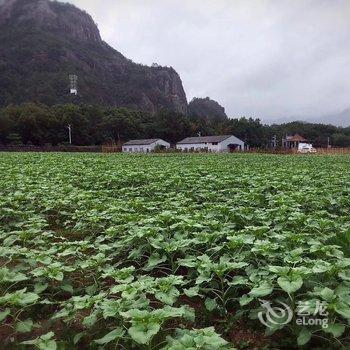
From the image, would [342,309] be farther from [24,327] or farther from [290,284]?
[24,327]

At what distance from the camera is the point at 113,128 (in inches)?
3546

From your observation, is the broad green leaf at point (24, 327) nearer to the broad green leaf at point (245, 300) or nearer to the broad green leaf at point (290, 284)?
the broad green leaf at point (245, 300)

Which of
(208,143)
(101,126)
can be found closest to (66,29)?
(101,126)

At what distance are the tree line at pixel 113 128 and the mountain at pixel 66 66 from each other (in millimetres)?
32386

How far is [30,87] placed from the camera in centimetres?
11888

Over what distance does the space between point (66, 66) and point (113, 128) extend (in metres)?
64.5

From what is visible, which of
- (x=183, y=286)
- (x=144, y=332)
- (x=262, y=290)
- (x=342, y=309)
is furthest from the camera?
(x=183, y=286)

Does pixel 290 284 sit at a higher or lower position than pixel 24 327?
higher

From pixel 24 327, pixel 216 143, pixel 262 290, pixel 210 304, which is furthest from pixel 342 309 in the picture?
pixel 216 143

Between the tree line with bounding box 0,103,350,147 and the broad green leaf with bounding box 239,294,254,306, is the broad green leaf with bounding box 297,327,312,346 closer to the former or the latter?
the broad green leaf with bounding box 239,294,254,306

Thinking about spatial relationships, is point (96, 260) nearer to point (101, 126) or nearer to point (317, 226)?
point (317, 226)

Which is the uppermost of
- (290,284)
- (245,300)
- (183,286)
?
(290,284)

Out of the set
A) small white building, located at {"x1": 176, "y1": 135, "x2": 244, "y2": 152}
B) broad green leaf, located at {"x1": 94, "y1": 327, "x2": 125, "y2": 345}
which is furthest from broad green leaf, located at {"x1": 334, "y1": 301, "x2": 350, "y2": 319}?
small white building, located at {"x1": 176, "y1": 135, "x2": 244, "y2": 152}

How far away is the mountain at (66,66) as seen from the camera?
123438 millimetres
